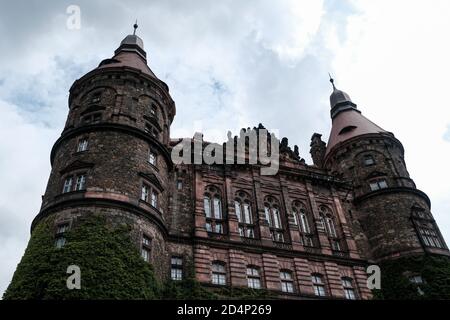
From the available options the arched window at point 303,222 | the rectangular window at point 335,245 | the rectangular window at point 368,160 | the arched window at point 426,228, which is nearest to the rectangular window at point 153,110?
the arched window at point 303,222

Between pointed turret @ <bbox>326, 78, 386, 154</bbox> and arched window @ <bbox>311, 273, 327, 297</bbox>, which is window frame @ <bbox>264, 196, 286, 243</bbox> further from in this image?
pointed turret @ <bbox>326, 78, 386, 154</bbox>

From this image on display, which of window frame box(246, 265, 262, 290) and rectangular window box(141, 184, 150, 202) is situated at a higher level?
rectangular window box(141, 184, 150, 202)

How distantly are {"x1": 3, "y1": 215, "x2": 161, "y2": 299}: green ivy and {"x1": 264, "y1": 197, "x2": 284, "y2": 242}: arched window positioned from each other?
9857 millimetres

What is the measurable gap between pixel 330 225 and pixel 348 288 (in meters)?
5.08

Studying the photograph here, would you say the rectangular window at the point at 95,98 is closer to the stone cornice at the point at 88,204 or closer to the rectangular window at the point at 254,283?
the stone cornice at the point at 88,204

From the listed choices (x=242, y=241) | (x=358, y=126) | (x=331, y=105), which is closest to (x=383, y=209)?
(x=358, y=126)

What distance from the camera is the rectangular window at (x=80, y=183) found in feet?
73.8

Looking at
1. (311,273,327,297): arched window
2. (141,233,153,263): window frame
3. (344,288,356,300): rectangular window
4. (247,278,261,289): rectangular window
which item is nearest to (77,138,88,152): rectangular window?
(141,233,153,263): window frame

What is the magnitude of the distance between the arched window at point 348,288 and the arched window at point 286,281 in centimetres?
378

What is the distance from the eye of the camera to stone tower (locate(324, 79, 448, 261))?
3077cm

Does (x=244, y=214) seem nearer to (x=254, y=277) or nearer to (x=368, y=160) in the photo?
(x=254, y=277)

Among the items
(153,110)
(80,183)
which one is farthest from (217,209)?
(80,183)

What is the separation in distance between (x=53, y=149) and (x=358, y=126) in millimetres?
26755
